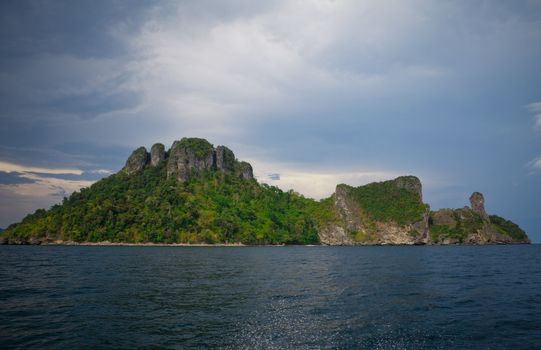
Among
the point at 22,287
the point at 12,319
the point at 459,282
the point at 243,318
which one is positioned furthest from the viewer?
the point at 459,282

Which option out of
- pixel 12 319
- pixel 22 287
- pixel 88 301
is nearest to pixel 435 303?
pixel 88 301

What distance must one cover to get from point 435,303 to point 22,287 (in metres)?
43.5

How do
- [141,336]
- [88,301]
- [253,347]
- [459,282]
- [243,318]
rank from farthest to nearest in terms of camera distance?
[459,282] < [88,301] < [243,318] < [141,336] < [253,347]

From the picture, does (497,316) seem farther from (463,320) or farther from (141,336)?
(141,336)

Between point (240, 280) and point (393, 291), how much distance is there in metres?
20.4

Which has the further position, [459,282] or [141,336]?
[459,282]

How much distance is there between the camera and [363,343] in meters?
20.0

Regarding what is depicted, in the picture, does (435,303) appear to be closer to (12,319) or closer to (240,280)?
(240,280)

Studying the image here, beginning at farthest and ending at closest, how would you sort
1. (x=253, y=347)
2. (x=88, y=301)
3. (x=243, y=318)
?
(x=88, y=301) < (x=243, y=318) < (x=253, y=347)

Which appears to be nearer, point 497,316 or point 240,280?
point 497,316

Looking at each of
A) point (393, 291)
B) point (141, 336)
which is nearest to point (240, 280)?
point (393, 291)

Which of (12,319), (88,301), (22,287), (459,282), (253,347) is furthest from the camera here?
(459,282)

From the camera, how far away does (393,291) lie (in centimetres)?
3819

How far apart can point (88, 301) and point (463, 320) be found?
31.9 meters
